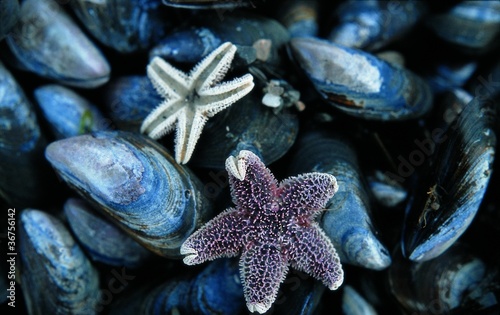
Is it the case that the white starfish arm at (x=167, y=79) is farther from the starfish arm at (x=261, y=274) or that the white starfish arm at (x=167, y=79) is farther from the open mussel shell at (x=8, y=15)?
the starfish arm at (x=261, y=274)

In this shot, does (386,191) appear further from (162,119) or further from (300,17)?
(162,119)

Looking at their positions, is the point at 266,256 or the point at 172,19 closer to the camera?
the point at 266,256

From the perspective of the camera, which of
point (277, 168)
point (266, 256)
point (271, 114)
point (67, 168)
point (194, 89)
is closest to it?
point (266, 256)

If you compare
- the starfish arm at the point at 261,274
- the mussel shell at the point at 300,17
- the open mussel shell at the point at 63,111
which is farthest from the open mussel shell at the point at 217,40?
the starfish arm at the point at 261,274

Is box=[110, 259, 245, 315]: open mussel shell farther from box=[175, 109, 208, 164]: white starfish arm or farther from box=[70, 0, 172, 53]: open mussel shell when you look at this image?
box=[70, 0, 172, 53]: open mussel shell

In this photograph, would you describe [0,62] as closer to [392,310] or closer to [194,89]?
[194,89]

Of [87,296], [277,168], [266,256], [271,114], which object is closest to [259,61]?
[271,114]
